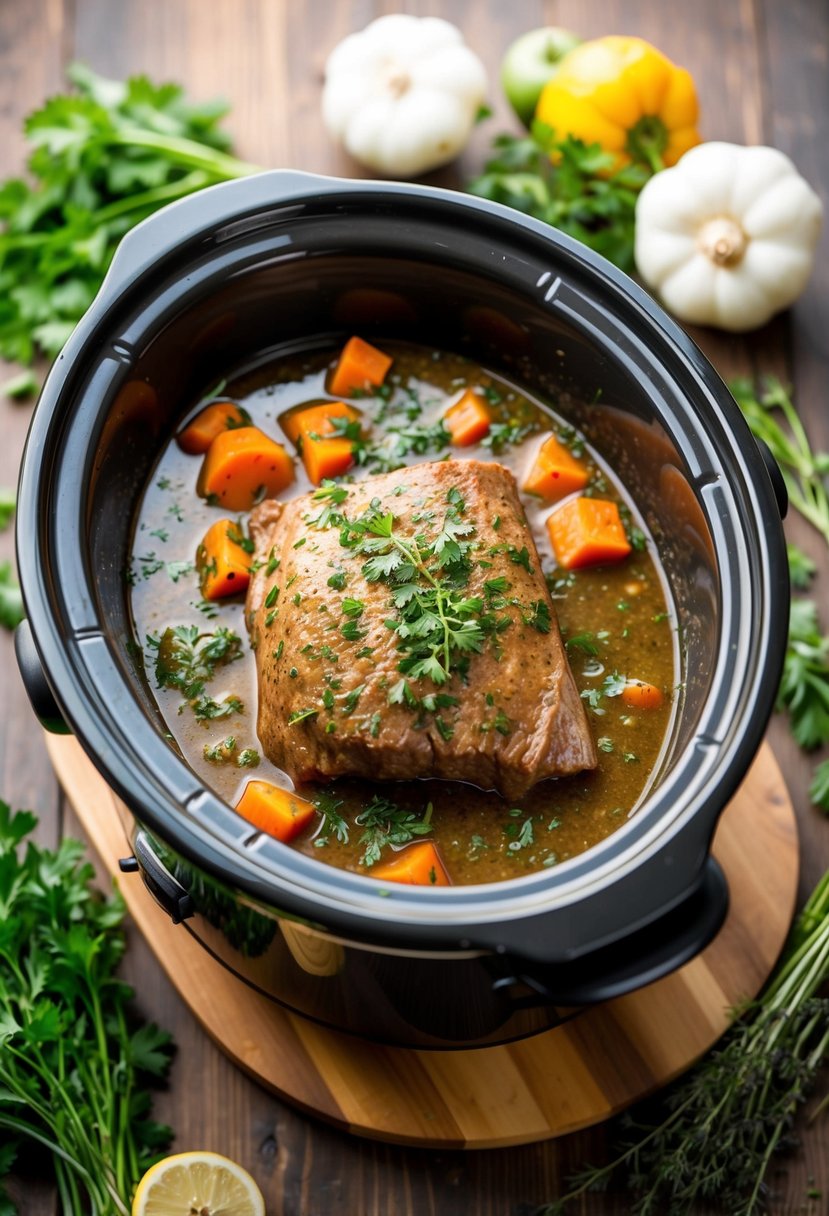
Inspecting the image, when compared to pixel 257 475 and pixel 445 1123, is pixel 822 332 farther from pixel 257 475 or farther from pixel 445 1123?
pixel 445 1123

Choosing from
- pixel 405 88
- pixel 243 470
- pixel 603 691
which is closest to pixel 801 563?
pixel 603 691

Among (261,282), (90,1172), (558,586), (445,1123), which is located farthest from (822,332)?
(90,1172)

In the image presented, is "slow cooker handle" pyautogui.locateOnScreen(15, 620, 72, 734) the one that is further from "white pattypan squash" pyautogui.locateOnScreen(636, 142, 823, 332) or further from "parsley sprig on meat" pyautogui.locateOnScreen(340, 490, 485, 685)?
"white pattypan squash" pyautogui.locateOnScreen(636, 142, 823, 332)

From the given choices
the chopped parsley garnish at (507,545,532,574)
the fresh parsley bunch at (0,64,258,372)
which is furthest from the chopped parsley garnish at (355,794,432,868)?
the fresh parsley bunch at (0,64,258,372)

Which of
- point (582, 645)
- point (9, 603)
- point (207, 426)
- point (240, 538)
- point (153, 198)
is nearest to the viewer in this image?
point (582, 645)

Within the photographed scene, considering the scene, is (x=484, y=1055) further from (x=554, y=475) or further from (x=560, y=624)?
(x=554, y=475)
